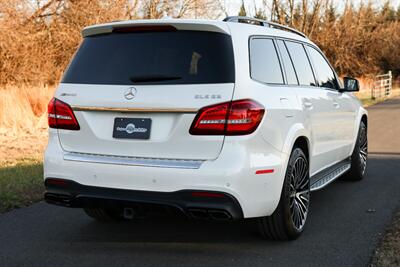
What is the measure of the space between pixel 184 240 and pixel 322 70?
109 inches

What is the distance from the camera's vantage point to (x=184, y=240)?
470 cm

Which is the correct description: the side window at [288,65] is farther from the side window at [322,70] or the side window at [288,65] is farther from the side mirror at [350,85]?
the side mirror at [350,85]

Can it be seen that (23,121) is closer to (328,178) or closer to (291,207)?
(328,178)

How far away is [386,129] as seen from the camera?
13828 mm

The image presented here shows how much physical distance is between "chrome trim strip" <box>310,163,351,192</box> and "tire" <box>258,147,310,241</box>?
14.8 inches

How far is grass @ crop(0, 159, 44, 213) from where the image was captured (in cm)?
600

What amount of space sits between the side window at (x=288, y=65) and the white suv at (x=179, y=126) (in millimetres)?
251

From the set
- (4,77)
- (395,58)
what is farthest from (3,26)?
(395,58)

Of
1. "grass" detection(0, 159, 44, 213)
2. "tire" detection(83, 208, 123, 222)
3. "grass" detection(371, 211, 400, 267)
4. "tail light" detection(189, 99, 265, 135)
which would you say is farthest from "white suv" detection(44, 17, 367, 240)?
"grass" detection(0, 159, 44, 213)

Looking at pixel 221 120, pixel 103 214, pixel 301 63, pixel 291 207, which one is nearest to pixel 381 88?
pixel 301 63

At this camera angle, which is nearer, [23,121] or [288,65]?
[288,65]

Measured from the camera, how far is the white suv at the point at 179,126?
3887mm

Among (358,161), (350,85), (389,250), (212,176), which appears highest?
(350,85)

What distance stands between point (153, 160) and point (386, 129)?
11124 mm
